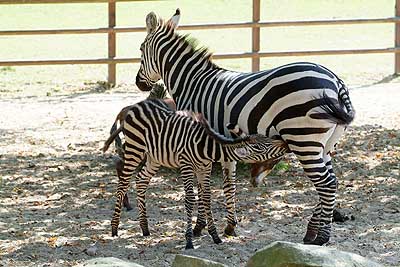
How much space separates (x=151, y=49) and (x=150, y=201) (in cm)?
153

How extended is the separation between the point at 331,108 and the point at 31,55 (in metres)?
13.0

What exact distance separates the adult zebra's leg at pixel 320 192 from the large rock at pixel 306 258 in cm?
180

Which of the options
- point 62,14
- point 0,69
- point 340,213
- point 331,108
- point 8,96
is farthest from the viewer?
point 62,14

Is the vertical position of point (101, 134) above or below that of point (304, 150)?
below

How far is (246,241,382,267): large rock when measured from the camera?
17.6 feet

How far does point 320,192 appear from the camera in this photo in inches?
296

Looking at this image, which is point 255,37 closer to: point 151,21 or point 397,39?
point 397,39

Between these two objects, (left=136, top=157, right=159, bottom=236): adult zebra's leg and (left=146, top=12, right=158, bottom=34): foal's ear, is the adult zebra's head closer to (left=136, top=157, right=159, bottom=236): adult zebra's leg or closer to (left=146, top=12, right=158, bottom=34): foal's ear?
(left=146, top=12, right=158, bottom=34): foal's ear

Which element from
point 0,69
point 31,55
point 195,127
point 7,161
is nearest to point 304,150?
point 195,127

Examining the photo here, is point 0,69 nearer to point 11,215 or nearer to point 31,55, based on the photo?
point 31,55

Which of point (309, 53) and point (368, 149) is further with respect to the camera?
point (309, 53)

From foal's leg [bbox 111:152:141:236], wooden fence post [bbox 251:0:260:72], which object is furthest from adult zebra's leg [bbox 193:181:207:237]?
wooden fence post [bbox 251:0:260:72]

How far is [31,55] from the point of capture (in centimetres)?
1917

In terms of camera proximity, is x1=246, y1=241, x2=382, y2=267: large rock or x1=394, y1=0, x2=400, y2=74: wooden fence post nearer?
x1=246, y1=241, x2=382, y2=267: large rock
